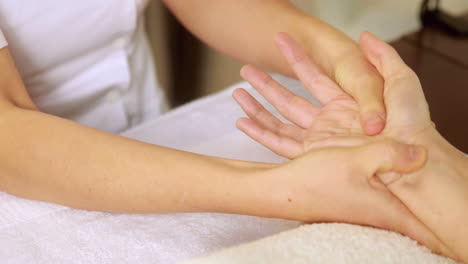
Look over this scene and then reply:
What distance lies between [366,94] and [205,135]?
0.30 m

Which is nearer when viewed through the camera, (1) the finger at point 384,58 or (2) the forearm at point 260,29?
(1) the finger at point 384,58

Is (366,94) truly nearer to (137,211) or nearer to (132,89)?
(137,211)

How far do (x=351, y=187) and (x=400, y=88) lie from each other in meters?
0.14

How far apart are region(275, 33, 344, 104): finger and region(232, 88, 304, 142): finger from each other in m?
0.06

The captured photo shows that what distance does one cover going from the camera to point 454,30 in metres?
1.23

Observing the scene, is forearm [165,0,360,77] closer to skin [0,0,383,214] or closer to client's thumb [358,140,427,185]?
skin [0,0,383,214]

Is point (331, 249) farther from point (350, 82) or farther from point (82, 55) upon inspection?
point (82, 55)

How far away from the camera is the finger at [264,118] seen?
2.37ft

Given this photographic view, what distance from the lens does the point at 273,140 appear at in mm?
704

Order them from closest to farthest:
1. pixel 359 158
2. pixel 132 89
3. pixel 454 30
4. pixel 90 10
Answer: pixel 359 158, pixel 90 10, pixel 132 89, pixel 454 30

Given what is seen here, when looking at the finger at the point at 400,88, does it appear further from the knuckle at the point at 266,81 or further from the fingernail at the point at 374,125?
the knuckle at the point at 266,81

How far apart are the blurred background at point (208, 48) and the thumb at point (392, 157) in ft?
4.34

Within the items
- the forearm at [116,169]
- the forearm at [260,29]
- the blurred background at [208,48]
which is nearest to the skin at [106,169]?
the forearm at [116,169]

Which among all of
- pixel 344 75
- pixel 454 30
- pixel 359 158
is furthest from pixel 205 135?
pixel 454 30
